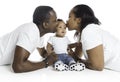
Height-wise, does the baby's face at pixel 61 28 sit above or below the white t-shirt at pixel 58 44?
above

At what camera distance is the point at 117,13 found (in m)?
3.46

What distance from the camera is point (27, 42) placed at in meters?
2.08

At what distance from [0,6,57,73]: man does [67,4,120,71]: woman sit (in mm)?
181

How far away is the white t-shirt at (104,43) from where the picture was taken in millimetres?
2156

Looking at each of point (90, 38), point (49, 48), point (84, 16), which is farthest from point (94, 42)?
point (49, 48)

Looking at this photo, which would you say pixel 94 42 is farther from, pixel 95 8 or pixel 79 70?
pixel 95 8

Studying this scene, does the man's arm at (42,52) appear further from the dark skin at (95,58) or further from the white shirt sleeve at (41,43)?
the dark skin at (95,58)

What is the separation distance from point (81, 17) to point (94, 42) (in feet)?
0.73

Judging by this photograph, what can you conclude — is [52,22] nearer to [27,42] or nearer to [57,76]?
[27,42]

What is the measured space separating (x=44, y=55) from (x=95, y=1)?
4.05 feet

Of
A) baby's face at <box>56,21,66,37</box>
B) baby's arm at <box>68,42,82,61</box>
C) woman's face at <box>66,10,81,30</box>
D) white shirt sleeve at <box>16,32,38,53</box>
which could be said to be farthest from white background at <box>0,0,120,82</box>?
white shirt sleeve at <box>16,32,38,53</box>

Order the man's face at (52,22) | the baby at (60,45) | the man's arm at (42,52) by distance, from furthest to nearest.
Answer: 1. the man's arm at (42,52)
2. the baby at (60,45)
3. the man's face at (52,22)

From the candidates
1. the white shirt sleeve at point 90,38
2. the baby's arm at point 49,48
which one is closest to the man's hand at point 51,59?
the baby's arm at point 49,48

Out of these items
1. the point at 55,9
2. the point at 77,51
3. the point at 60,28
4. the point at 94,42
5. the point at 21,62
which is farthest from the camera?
the point at 55,9
